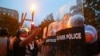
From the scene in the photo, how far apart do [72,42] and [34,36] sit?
3.93ft

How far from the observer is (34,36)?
8.49 feet

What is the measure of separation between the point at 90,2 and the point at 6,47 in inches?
121

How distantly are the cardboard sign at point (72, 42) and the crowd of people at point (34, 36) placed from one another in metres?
0.05

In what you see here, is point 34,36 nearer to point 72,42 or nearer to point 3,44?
point 3,44

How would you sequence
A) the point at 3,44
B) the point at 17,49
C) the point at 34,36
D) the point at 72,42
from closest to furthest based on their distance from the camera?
the point at 72,42 < the point at 34,36 < the point at 17,49 < the point at 3,44

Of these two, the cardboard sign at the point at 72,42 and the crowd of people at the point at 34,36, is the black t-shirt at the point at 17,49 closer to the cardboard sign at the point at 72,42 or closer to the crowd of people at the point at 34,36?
the crowd of people at the point at 34,36

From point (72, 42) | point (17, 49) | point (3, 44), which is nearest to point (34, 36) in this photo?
point (17, 49)

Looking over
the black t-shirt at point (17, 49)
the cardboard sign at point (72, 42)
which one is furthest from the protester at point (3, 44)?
the cardboard sign at point (72, 42)

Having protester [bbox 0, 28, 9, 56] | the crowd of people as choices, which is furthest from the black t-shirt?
protester [bbox 0, 28, 9, 56]

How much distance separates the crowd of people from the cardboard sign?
0.05 metres

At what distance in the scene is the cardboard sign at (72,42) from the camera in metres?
1.35

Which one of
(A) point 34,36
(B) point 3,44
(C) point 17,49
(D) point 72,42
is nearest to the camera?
(D) point 72,42

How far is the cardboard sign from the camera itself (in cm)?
135

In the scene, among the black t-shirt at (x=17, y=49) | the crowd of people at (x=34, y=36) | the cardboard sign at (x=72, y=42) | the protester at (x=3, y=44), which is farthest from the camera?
the protester at (x=3, y=44)
